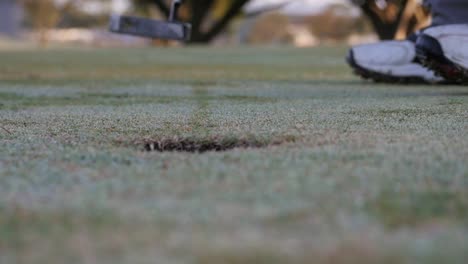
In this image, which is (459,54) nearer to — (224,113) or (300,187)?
(224,113)

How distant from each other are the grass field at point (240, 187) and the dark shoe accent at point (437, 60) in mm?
472

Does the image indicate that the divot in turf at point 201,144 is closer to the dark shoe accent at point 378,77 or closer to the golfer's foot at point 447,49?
the golfer's foot at point 447,49

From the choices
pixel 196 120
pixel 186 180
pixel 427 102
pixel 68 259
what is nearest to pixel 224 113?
pixel 196 120

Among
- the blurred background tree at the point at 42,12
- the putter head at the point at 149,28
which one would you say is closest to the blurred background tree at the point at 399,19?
the putter head at the point at 149,28

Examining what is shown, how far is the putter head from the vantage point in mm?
4055

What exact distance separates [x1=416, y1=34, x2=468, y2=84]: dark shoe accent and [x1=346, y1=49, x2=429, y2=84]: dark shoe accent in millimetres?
847

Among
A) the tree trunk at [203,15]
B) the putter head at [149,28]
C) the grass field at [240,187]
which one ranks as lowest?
the tree trunk at [203,15]

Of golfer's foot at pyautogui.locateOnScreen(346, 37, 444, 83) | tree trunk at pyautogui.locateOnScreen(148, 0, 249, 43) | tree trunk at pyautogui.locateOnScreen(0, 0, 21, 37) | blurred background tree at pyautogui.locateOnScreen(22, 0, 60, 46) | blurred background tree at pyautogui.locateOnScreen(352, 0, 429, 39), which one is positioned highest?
golfer's foot at pyautogui.locateOnScreen(346, 37, 444, 83)

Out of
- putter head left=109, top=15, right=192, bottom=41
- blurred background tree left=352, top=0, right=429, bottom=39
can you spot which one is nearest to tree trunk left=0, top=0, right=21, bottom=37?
blurred background tree left=352, top=0, right=429, bottom=39

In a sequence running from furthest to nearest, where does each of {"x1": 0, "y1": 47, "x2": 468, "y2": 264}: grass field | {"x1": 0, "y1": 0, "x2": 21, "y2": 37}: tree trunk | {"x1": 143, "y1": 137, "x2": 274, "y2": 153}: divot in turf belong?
{"x1": 0, "y1": 0, "x2": 21, "y2": 37}: tree trunk → {"x1": 143, "y1": 137, "x2": 274, "y2": 153}: divot in turf → {"x1": 0, "y1": 47, "x2": 468, "y2": 264}: grass field

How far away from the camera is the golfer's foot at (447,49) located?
3.04 m

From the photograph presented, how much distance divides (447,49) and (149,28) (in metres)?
1.58

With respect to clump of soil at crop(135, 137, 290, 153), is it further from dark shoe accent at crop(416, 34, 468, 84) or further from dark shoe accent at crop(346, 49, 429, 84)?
dark shoe accent at crop(346, 49, 429, 84)

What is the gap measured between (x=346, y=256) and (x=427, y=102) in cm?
211
